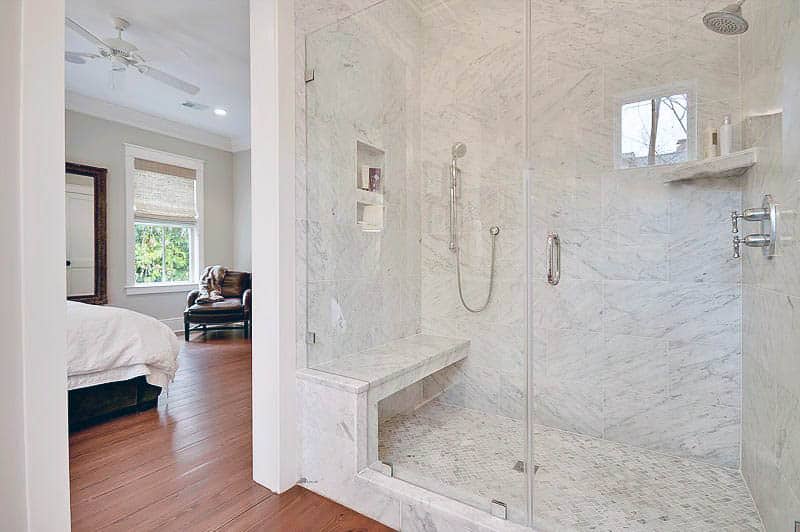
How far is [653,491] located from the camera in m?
1.82

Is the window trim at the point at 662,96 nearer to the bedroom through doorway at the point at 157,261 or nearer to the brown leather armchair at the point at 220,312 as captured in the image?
the bedroom through doorway at the point at 157,261

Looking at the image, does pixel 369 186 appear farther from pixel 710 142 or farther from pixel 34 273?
pixel 710 142

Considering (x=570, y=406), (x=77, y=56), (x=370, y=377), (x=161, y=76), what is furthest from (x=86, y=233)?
(x=570, y=406)

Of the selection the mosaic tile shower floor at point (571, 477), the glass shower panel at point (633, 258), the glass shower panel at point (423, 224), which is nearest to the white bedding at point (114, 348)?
the glass shower panel at point (423, 224)

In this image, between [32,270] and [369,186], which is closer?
[32,270]

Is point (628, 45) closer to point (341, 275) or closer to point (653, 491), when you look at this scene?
point (341, 275)

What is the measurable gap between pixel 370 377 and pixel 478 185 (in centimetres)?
135

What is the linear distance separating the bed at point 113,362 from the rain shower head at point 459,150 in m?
2.31


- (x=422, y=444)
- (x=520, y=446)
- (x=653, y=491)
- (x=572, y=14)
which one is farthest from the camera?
(x=572, y=14)

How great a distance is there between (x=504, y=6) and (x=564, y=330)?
185 cm

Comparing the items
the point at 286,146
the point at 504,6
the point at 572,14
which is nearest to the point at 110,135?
the point at 286,146

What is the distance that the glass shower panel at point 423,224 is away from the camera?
2137 mm

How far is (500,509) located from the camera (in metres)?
1.55

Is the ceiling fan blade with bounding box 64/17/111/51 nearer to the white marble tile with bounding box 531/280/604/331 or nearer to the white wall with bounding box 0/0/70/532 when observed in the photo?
the white wall with bounding box 0/0/70/532
